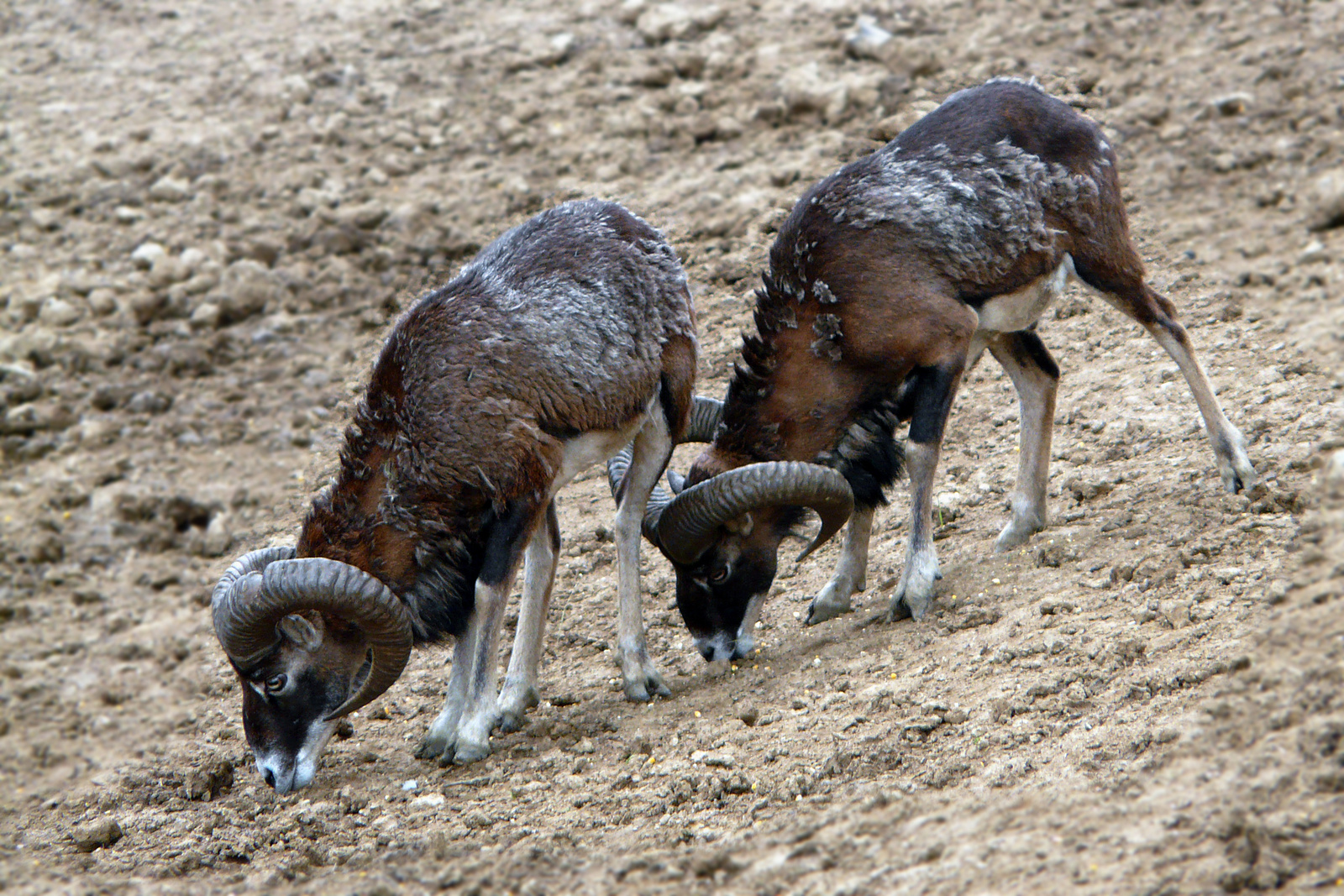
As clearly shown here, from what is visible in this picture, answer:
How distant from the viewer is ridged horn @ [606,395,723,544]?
25.8 ft

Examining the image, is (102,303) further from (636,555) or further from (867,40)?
(867,40)

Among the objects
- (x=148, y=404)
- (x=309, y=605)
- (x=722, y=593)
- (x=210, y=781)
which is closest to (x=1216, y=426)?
(x=722, y=593)

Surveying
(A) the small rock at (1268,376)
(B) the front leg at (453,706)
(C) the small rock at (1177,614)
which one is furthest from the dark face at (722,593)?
(A) the small rock at (1268,376)

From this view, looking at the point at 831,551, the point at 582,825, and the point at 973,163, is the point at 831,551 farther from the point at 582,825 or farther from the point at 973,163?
the point at 582,825

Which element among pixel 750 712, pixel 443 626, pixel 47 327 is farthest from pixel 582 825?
pixel 47 327

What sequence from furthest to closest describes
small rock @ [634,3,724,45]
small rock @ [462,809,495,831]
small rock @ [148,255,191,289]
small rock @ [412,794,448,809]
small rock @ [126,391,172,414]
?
small rock @ [634,3,724,45], small rock @ [148,255,191,289], small rock @ [126,391,172,414], small rock @ [412,794,448,809], small rock @ [462,809,495,831]

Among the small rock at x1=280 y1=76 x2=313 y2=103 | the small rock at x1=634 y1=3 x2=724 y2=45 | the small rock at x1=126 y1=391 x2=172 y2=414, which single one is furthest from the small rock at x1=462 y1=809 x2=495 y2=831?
the small rock at x1=280 y1=76 x2=313 y2=103

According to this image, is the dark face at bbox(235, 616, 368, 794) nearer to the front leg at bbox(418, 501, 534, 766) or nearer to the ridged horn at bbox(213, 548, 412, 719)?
the ridged horn at bbox(213, 548, 412, 719)

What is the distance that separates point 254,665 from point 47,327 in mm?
8087

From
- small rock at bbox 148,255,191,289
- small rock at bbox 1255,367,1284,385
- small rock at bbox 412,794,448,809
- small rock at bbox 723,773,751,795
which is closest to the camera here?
small rock at bbox 723,773,751,795

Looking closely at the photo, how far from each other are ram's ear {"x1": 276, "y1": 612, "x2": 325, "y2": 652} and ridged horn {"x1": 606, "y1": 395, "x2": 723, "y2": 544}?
2.03 m

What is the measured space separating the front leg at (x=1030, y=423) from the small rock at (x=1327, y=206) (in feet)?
12.1

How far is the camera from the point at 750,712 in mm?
6938

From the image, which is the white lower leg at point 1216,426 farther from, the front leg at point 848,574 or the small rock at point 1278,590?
the front leg at point 848,574
